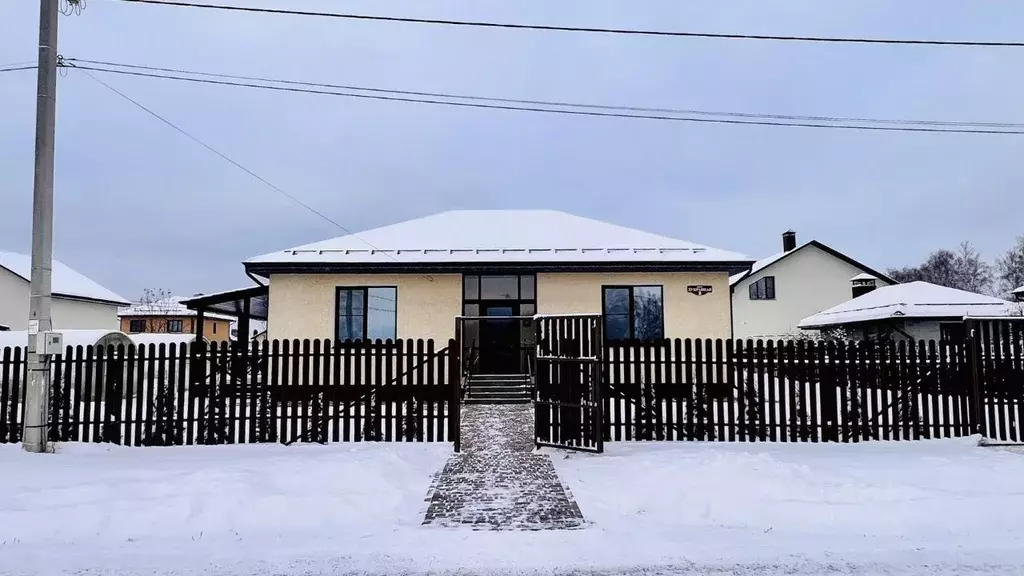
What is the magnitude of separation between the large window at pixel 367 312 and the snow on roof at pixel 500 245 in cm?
93

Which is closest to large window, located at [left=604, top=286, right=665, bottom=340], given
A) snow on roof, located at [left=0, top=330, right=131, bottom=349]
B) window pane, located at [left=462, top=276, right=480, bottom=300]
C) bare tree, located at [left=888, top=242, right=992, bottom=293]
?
window pane, located at [left=462, top=276, right=480, bottom=300]

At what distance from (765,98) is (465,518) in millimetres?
14028

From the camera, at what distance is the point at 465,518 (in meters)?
5.27

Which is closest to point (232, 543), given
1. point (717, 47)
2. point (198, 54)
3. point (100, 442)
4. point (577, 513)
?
point (577, 513)

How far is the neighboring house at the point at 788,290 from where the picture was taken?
32.4m

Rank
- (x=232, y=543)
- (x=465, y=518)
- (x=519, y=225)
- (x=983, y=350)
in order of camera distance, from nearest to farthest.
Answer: (x=232, y=543) < (x=465, y=518) < (x=983, y=350) < (x=519, y=225)

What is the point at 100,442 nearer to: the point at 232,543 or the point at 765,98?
the point at 232,543

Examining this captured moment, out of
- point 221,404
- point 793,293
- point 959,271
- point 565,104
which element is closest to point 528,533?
point 221,404

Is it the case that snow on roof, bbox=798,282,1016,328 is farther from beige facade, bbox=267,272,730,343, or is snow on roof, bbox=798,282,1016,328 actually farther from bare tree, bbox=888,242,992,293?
bare tree, bbox=888,242,992,293

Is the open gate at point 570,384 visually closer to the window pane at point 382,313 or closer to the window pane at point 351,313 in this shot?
the window pane at point 382,313

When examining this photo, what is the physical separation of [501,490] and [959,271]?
66.1 meters

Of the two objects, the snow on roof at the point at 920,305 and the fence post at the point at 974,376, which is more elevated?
the snow on roof at the point at 920,305

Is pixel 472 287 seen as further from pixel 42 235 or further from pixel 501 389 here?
pixel 42 235

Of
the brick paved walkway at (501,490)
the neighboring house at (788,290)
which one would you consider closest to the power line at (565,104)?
the brick paved walkway at (501,490)
